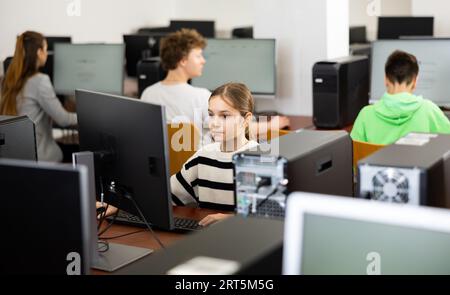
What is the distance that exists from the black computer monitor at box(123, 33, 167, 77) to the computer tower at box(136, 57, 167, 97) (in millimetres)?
1051

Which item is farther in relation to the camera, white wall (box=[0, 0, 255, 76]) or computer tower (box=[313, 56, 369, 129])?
white wall (box=[0, 0, 255, 76])

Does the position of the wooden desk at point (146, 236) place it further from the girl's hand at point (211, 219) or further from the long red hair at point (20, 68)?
the long red hair at point (20, 68)

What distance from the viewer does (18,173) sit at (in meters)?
1.59

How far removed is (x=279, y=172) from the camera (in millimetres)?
1728

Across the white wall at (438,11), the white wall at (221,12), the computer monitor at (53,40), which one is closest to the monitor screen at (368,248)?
the white wall at (438,11)

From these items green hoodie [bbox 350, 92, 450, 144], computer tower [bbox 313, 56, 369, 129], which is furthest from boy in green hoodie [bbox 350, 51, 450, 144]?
computer tower [bbox 313, 56, 369, 129]

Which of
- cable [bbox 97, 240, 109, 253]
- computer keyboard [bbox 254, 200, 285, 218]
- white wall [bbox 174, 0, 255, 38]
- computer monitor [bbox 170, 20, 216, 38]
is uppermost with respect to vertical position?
white wall [bbox 174, 0, 255, 38]

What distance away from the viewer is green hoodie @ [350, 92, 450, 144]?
143 inches

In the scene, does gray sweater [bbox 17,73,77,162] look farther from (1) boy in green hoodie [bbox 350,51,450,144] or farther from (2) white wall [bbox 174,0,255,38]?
(2) white wall [bbox 174,0,255,38]

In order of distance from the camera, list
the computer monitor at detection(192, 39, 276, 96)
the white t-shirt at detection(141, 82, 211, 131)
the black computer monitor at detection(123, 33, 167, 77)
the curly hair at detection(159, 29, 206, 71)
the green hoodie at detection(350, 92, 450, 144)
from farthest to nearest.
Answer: the black computer monitor at detection(123, 33, 167, 77)
the computer monitor at detection(192, 39, 276, 96)
the curly hair at detection(159, 29, 206, 71)
the white t-shirt at detection(141, 82, 211, 131)
the green hoodie at detection(350, 92, 450, 144)

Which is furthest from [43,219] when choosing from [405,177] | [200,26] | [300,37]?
[200,26]

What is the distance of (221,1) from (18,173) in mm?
7054

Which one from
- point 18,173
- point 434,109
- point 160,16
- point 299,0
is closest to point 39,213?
point 18,173
